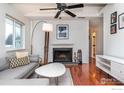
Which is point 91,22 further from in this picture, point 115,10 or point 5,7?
point 5,7

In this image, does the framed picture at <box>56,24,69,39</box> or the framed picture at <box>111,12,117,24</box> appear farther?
the framed picture at <box>56,24,69,39</box>

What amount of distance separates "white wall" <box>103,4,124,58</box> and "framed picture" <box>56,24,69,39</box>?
1837 millimetres

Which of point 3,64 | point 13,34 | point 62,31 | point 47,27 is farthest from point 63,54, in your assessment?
point 3,64

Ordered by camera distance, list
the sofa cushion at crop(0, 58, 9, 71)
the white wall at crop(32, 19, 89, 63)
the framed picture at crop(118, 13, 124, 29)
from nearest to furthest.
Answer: the sofa cushion at crop(0, 58, 9, 71) → the framed picture at crop(118, 13, 124, 29) → the white wall at crop(32, 19, 89, 63)

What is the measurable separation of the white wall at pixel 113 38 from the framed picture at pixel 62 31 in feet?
6.03

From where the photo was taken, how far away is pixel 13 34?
4.61 meters

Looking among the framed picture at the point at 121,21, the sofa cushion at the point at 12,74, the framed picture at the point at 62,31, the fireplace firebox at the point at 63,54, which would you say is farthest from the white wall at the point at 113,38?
the sofa cushion at the point at 12,74

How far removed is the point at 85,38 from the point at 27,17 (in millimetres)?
2658

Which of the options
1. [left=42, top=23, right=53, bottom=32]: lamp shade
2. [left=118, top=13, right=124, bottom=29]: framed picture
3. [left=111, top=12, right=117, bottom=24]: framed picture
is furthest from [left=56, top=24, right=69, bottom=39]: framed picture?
[left=118, top=13, right=124, bottom=29]: framed picture

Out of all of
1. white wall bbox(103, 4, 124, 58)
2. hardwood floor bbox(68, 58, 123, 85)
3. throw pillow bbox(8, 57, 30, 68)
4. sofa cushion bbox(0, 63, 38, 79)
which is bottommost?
hardwood floor bbox(68, 58, 123, 85)

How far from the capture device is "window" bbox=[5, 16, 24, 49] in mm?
4120

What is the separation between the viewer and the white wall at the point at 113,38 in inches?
150

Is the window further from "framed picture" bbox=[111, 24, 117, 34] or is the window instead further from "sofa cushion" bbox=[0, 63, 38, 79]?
"framed picture" bbox=[111, 24, 117, 34]
